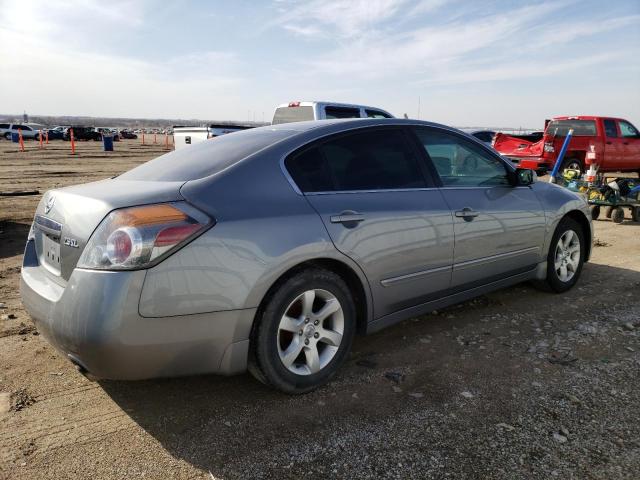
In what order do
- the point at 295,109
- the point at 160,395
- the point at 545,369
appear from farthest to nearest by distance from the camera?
the point at 295,109 < the point at 545,369 < the point at 160,395

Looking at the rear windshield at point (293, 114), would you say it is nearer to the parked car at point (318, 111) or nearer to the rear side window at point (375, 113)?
the parked car at point (318, 111)

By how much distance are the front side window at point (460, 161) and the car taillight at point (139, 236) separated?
194cm

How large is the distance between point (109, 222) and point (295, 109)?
1008 cm

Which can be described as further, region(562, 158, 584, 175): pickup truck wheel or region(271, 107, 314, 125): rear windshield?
region(562, 158, 584, 175): pickup truck wheel

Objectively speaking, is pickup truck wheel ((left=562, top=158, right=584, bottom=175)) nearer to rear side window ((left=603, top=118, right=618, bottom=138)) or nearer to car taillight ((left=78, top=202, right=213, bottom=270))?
rear side window ((left=603, top=118, right=618, bottom=138))

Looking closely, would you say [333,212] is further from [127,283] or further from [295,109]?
[295,109]

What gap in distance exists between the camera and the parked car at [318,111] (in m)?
11.5

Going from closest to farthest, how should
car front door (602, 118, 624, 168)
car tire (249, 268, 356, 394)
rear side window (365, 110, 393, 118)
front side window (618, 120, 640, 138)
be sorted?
car tire (249, 268, 356, 394), rear side window (365, 110, 393, 118), car front door (602, 118, 624, 168), front side window (618, 120, 640, 138)

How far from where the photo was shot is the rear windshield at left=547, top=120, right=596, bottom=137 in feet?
48.5

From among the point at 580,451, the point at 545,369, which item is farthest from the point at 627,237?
the point at 580,451

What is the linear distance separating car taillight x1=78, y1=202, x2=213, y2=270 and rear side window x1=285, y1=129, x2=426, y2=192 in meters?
0.77

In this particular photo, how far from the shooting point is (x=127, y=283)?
7.73 ft

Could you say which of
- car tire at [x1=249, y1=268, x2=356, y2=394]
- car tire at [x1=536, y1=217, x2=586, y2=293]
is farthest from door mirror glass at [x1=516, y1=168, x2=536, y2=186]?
car tire at [x1=249, y1=268, x2=356, y2=394]

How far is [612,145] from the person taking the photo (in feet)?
48.6
